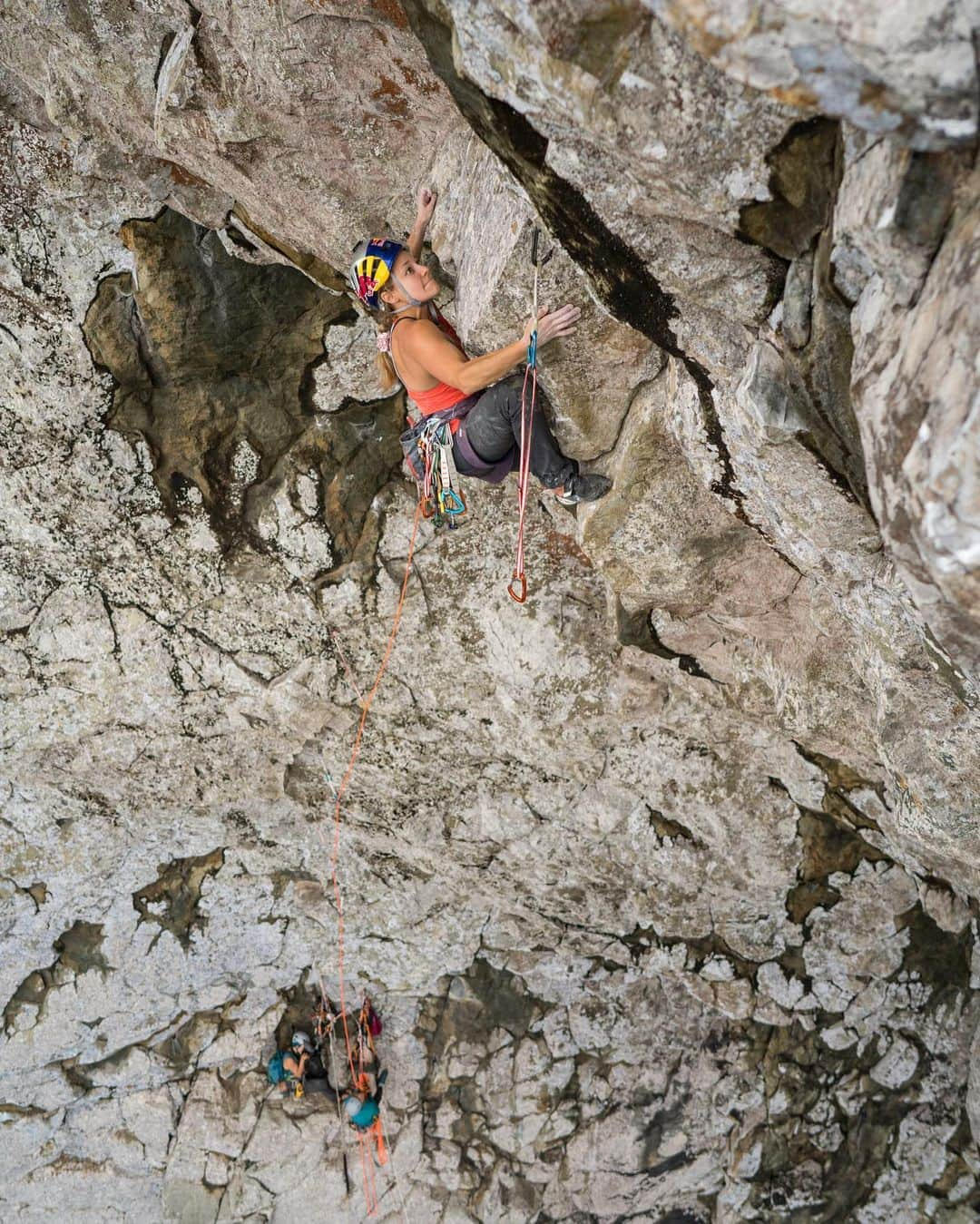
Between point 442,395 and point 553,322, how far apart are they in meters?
1.14

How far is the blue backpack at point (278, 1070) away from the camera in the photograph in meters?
9.39

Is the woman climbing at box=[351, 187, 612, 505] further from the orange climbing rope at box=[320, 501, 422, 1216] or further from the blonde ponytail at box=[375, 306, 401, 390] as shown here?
the orange climbing rope at box=[320, 501, 422, 1216]

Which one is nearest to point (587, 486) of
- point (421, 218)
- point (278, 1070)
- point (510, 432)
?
point (510, 432)

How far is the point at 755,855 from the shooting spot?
8398mm

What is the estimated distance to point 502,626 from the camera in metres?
7.34

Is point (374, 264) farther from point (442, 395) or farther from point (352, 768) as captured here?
point (352, 768)

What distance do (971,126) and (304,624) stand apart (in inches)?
251

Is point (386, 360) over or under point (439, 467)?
over

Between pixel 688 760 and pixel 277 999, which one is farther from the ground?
pixel 688 760

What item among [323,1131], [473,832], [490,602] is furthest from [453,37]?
[323,1131]

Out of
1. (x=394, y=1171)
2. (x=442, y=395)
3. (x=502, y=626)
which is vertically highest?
(x=442, y=395)

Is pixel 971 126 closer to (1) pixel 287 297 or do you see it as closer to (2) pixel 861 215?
(2) pixel 861 215

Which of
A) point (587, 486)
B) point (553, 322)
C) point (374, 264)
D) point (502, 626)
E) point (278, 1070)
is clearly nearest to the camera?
point (553, 322)

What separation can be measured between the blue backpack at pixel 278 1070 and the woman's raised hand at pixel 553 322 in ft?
27.2
